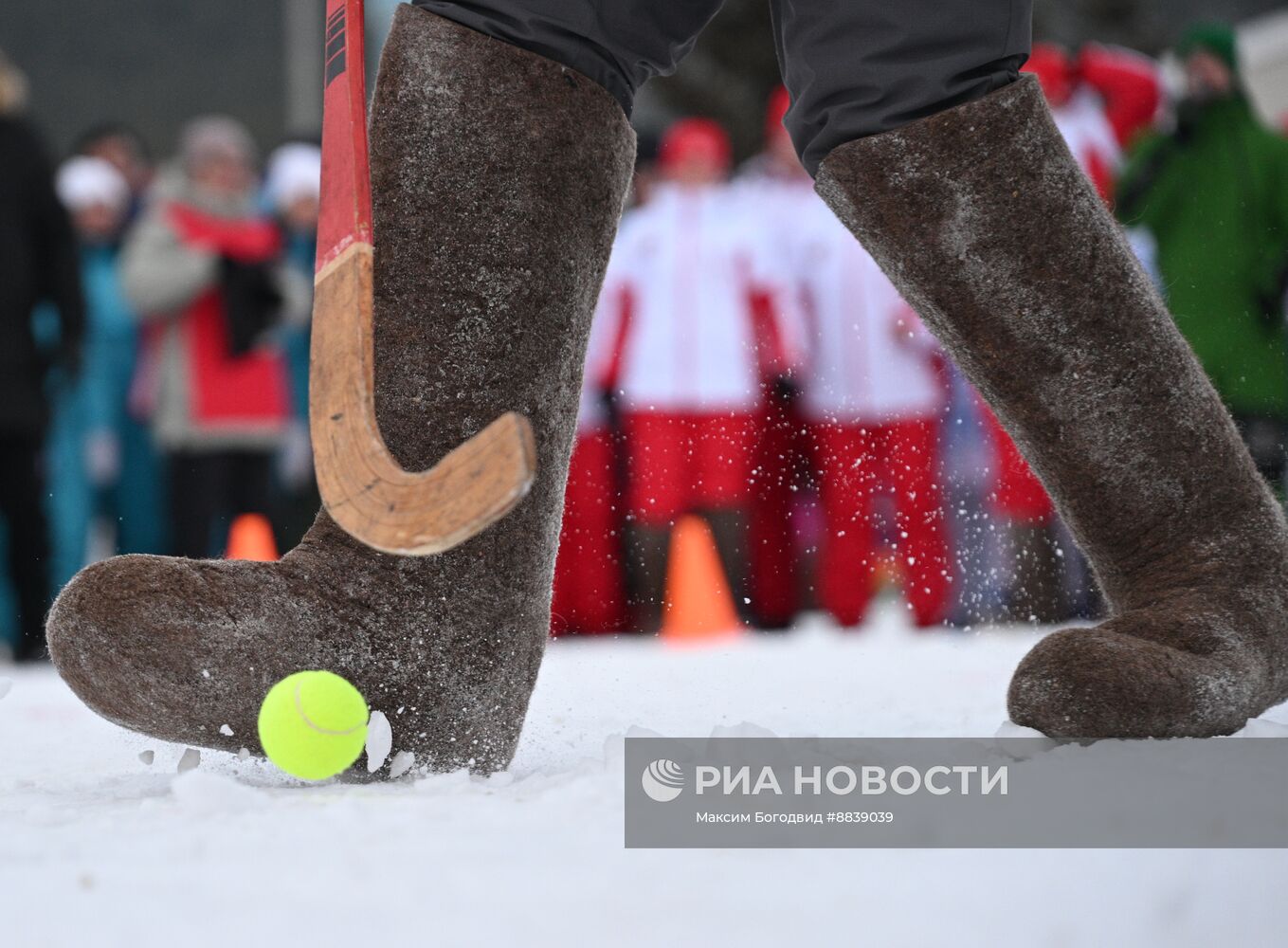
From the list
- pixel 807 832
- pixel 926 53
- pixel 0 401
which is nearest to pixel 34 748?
pixel 807 832

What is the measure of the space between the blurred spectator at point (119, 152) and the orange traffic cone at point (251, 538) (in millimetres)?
1758

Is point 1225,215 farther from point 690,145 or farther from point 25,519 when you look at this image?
point 25,519

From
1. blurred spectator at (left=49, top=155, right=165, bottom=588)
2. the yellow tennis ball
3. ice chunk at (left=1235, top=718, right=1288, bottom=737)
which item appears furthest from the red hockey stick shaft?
blurred spectator at (left=49, top=155, right=165, bottom=588)

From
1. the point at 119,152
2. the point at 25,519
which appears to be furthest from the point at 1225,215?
the point at 119,152

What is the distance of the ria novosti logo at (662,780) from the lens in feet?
3.51

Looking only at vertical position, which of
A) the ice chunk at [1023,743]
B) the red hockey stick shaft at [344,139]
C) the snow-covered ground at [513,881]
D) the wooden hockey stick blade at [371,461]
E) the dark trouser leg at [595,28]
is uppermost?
the dark trouser leg at [595,28]

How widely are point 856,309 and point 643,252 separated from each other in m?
0.73

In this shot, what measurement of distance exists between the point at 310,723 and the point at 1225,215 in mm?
3434

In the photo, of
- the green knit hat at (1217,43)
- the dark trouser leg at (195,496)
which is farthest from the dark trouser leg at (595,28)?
the green knit hat at (1217,43)

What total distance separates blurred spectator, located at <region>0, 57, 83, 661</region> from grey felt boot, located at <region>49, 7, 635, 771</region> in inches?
119

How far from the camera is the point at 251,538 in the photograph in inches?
162

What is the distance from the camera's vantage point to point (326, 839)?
0.99m

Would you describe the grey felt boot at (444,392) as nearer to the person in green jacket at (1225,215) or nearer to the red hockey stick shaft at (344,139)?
the red hockey stick shaft at (344,139)

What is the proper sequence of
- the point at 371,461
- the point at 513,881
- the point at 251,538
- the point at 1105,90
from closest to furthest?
the point at 513,881 < the point at 371,461 < the point at 251,538 < the point at 1105,90
